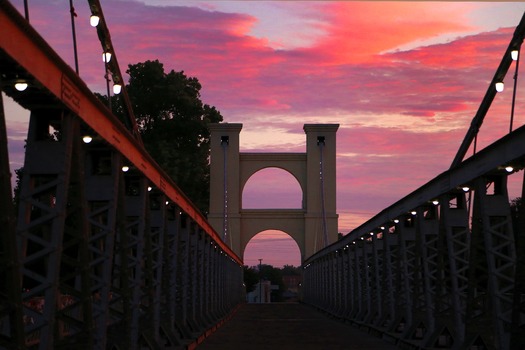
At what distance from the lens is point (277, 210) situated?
10769 centimetres

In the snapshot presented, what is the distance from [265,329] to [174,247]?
12.9m

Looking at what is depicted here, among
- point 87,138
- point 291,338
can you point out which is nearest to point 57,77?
point 87,138

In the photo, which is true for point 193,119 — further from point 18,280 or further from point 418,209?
point 18,280

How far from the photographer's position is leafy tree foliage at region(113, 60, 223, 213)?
317 ft

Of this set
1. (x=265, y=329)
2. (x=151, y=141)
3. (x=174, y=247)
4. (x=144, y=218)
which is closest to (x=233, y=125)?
(x=151, y=141)

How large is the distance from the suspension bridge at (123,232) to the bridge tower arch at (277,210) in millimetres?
61266

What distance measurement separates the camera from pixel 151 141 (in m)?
95.5

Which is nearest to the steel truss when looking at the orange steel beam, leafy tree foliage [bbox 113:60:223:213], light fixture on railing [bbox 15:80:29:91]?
the orange steel beam

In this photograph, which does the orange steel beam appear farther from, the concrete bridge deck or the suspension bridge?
the concrete bridge deck

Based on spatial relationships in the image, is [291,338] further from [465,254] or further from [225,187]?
[225,187]

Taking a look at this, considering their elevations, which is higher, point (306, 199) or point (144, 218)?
point (306, 199)

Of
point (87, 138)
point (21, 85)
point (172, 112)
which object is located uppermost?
point (172, 112)

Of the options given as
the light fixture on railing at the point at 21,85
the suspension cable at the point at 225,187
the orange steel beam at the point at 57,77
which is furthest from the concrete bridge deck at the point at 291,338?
the suspension cable at the point at 225,187

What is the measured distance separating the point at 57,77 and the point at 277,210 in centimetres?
9284
